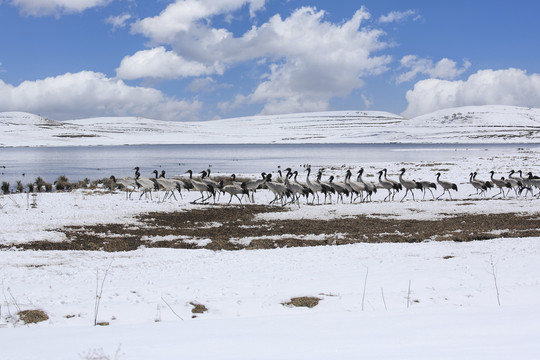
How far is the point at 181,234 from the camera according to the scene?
51.0 ft

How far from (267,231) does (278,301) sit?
8320 millimetres

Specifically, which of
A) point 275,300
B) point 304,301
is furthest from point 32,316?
point 304,301

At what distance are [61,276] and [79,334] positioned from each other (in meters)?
4.22

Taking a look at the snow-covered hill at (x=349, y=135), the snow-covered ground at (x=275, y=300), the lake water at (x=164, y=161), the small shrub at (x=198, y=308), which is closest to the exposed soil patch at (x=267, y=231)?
the snow-covered ground at (x=275, y=300)

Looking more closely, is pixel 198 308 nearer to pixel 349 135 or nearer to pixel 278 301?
pixel 278 301

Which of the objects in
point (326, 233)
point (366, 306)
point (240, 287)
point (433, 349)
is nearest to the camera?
point (433, 349)

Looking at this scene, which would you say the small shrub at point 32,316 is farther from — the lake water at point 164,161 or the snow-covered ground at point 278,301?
the lake water at point 164,161

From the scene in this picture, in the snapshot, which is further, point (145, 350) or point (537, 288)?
point (537, 288)

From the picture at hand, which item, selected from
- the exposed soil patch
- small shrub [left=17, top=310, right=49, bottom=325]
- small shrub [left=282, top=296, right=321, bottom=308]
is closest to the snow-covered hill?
the exposed soil patch

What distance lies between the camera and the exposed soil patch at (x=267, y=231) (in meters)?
13.6

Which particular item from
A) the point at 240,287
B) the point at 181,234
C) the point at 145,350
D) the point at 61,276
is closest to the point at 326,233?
the point at 181,234

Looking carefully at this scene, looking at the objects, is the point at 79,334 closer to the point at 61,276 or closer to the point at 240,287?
the point at 240,287

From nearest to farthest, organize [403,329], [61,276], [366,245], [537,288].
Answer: [403,329] < [537,288] < [61,276] < [366,245]

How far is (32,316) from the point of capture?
274 inches
